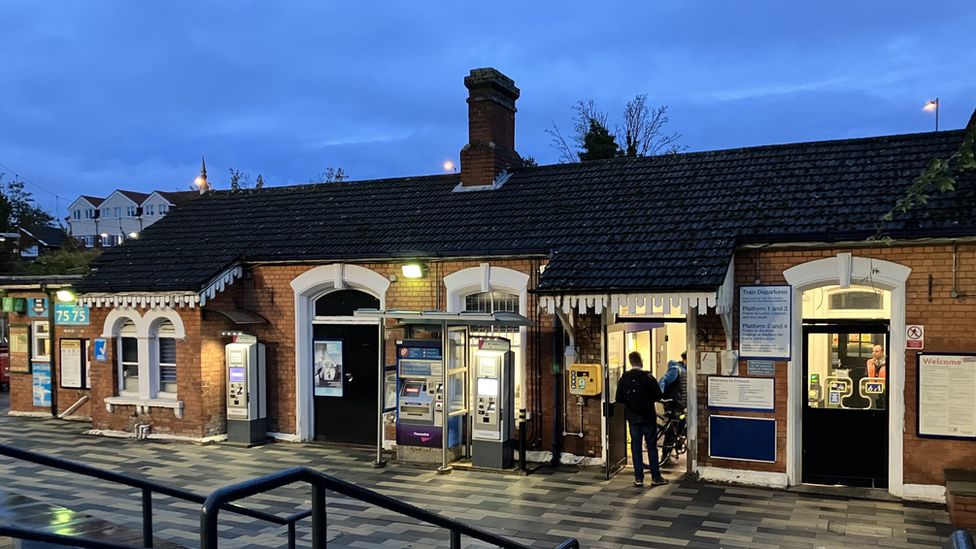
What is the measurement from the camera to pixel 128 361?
1479 cm

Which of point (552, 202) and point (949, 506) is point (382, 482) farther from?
point (949, 506)

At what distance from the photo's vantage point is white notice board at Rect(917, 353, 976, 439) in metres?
9.41

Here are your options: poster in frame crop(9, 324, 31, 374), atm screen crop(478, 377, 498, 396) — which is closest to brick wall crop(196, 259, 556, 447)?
atm screen crop(478, 377, 498, 396)

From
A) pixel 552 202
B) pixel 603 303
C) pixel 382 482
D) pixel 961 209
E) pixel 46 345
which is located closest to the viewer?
pixel 961 209

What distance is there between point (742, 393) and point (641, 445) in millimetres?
1518

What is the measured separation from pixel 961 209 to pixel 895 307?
4.57 feet

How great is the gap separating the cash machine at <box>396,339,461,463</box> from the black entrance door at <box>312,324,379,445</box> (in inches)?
59.5

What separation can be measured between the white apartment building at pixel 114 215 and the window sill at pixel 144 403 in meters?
61.0

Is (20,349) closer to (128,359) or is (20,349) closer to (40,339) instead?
(40,339)

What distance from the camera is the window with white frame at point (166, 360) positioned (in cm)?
1433

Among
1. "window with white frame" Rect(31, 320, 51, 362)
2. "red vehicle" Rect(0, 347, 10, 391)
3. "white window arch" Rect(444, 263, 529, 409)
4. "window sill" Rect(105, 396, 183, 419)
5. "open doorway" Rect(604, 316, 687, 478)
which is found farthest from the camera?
"red vehicle" Rect(0, 347, 10, 391)

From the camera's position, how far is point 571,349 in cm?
1147

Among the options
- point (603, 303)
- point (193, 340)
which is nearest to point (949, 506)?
point (603, 303)

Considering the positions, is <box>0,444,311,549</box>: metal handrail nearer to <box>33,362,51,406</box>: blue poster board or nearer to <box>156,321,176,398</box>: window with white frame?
<box>156,321,176,398</box>: window with white frame
